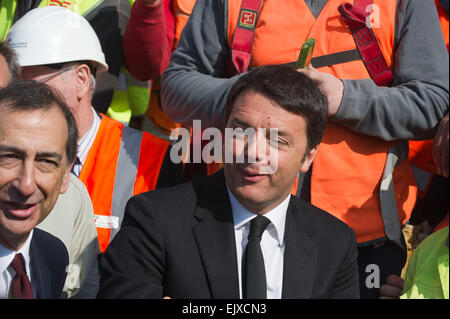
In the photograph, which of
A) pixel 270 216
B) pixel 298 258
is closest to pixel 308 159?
pixel 270 216

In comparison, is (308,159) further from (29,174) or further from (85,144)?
(85,144)

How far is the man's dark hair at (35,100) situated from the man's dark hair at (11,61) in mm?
635

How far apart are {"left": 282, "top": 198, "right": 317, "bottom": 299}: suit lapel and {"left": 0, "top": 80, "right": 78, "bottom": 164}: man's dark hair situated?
870mm

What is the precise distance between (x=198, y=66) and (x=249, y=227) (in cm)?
98

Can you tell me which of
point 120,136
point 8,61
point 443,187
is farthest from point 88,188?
point 443,187

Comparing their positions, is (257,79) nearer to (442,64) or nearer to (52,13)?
(442,64)

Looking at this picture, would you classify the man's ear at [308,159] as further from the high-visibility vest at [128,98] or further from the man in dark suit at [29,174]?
the high-visibility vest at [128,98]

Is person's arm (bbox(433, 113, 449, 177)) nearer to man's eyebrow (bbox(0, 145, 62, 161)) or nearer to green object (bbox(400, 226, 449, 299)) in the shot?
green object (bbox(400, 226, 449, 299))

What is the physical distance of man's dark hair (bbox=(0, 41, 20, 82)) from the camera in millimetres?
3523

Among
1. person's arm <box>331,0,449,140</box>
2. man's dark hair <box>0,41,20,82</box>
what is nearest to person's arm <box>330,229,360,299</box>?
person's arm <box>331,0,449,140</box>

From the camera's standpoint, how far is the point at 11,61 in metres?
3.57

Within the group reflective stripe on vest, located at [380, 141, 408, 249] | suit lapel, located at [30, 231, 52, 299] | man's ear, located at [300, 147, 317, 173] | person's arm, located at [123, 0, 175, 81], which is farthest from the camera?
person's arm, located at [123, 0, 175, 81]

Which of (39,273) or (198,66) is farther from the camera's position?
(198,66)

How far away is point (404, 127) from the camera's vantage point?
319 cm
